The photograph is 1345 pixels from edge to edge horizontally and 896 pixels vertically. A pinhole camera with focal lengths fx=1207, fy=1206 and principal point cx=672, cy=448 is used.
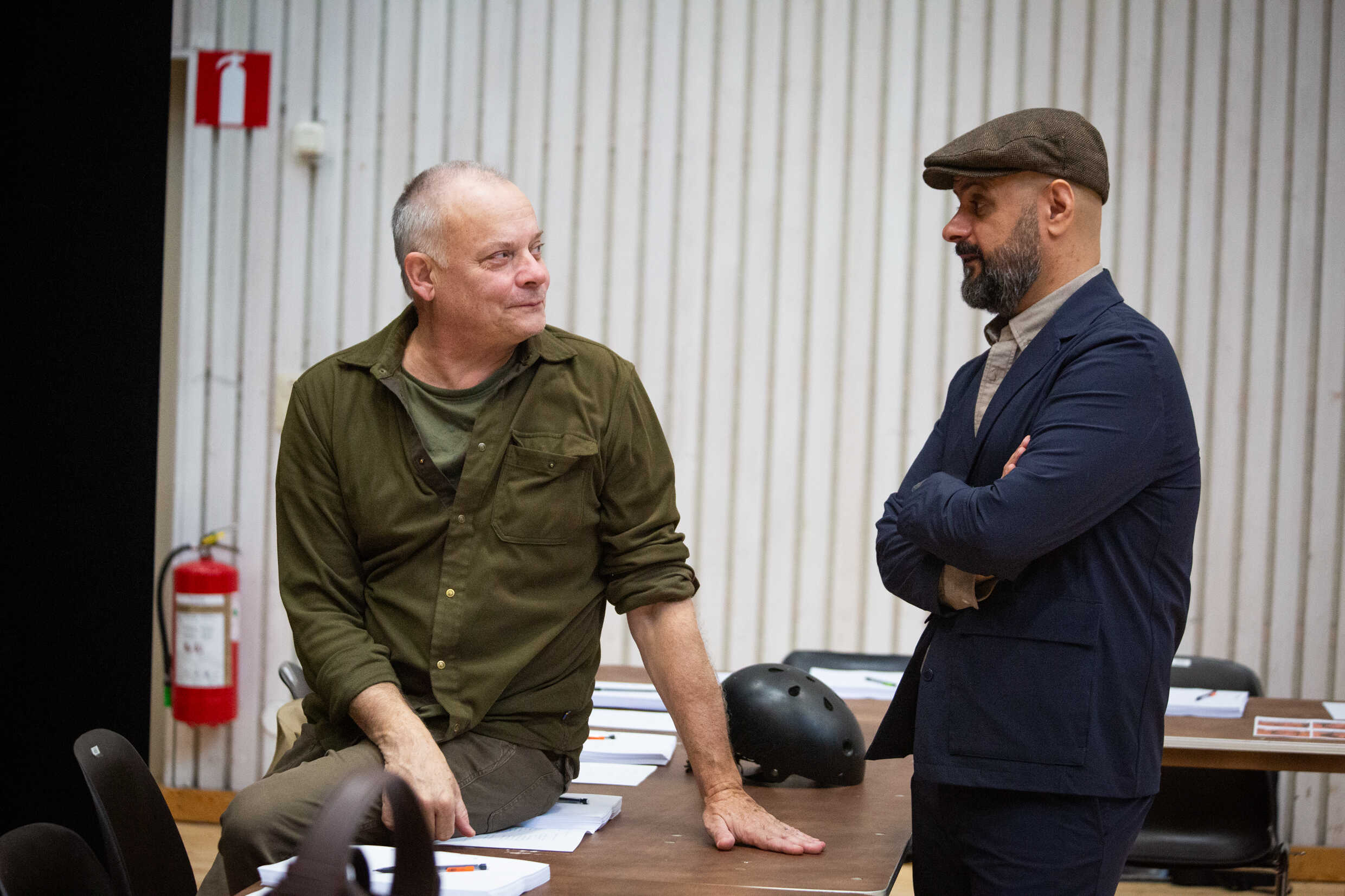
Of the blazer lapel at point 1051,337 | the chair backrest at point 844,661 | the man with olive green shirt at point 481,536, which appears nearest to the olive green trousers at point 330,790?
the man with olive green shirt at point 481,536

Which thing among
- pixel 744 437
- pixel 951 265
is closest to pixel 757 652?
pixel 744 437

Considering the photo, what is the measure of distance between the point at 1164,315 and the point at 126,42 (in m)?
3.72

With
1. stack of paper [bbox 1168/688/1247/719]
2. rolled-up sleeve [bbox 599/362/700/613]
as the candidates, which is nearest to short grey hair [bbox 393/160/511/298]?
rolled-up sleeve [bbox 599/362/700/613]

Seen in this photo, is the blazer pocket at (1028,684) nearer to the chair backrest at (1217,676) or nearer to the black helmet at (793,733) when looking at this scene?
the black helmet at (793,733)

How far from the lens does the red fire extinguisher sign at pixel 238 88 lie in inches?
197

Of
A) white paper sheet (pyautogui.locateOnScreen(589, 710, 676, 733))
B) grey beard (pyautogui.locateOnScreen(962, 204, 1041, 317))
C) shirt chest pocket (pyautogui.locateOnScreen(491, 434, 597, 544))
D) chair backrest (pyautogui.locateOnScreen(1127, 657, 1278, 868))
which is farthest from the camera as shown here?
chair backrest (pyautogui.locateOnScreen(1127, 657, 1278, 868))

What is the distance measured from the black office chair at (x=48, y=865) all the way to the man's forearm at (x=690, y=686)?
92 cm

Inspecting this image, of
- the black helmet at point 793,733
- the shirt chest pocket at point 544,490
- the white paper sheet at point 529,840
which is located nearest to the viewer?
the white paper sheet at point 529,840

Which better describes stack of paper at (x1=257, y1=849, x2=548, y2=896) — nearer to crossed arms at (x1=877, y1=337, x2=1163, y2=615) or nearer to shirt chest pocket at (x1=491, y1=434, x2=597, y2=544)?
shirt chest pocket at (x1=491, y1=434, x2=597, y2=544)

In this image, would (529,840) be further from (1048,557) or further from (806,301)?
(806,301)

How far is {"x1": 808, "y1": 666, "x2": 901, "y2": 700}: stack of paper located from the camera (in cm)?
330

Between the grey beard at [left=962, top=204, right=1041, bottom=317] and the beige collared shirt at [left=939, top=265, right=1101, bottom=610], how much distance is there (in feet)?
0.12

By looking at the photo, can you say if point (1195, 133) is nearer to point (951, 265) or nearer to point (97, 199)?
point (951, 265)

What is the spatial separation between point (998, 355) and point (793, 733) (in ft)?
2.71
